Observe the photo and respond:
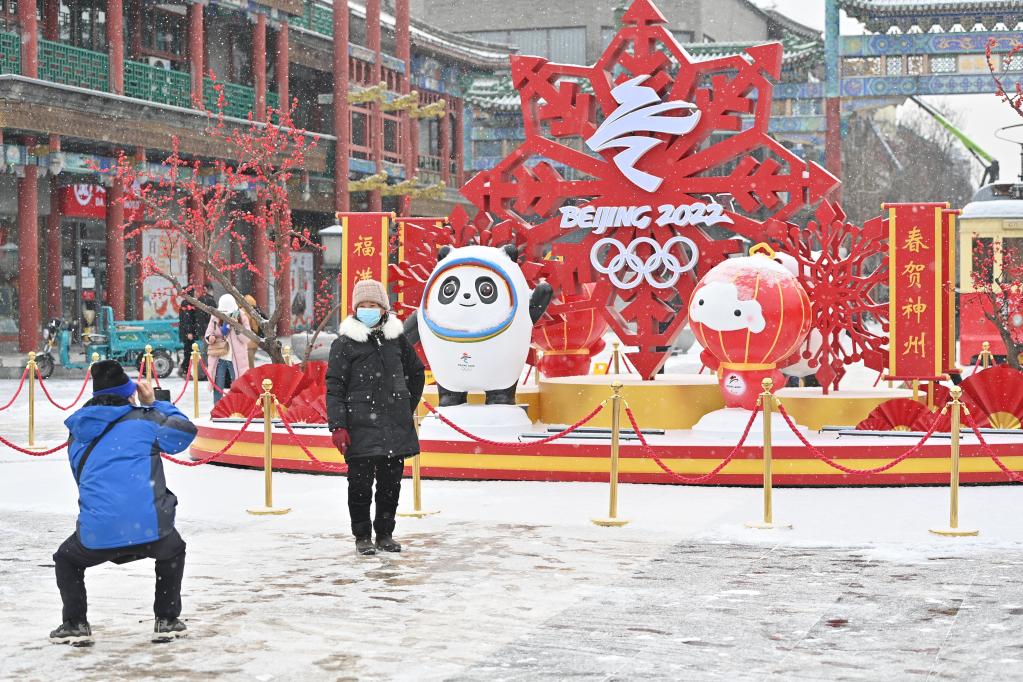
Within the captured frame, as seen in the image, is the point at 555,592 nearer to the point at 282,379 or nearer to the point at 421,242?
the point at 282,379

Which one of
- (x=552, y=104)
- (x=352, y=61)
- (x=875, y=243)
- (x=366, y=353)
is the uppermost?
(x=352, y=61)

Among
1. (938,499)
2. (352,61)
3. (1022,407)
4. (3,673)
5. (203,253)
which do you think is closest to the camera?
(3,673)

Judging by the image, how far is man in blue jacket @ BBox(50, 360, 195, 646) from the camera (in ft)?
20.2

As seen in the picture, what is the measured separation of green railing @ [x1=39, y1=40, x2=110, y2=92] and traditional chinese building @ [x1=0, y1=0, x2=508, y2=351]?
0.10ft

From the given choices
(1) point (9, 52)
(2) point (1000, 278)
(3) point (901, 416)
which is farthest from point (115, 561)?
(1) point (9, 52)

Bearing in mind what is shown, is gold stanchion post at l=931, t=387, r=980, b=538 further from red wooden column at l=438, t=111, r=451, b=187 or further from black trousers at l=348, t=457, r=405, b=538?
red wooden column at l=438, t=111, r=451, b=187

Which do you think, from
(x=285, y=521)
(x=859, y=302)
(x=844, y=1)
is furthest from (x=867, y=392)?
(x=844, y=1)

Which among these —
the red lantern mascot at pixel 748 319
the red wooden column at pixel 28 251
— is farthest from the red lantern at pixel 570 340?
the red wooden column at pixel 28 251

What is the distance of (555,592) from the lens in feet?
24.0

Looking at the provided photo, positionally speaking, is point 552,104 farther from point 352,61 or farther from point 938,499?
point 352,61

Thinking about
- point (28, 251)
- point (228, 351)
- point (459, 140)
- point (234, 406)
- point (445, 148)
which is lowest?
point (234, 406)

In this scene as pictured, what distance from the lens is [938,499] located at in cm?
1061

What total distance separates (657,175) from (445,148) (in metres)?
29.8

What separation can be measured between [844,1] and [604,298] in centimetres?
2802
